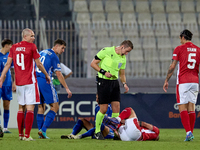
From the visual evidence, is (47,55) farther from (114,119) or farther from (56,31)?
(56,31)

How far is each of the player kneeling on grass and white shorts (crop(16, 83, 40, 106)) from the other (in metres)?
1.28

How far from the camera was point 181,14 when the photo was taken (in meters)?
16.3

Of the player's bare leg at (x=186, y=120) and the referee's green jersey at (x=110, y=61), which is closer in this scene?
the player's bare leg at (x=186, y=120)

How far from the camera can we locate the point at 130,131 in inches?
227

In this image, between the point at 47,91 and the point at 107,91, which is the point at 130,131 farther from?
the point at 47,91

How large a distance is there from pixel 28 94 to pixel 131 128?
1.64m

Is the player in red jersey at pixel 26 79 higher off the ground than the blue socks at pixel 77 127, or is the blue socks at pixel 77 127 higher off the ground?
the player in red jersey at pixel 26 79

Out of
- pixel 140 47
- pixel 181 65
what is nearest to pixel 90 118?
pixel 140 47

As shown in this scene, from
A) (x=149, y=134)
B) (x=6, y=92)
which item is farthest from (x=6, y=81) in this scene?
(x=149, y=134)

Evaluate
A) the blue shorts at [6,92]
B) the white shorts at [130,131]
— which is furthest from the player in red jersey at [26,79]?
the blue shorts at [6,92]

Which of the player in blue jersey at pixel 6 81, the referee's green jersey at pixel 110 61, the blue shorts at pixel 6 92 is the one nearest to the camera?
the referee's green jersey at pixel 110 61

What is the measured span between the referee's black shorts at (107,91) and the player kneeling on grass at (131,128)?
40 cm

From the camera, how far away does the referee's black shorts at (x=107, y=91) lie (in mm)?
6281

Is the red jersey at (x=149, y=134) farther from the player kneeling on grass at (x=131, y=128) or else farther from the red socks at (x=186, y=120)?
the red socks at (x=186, y=120)
